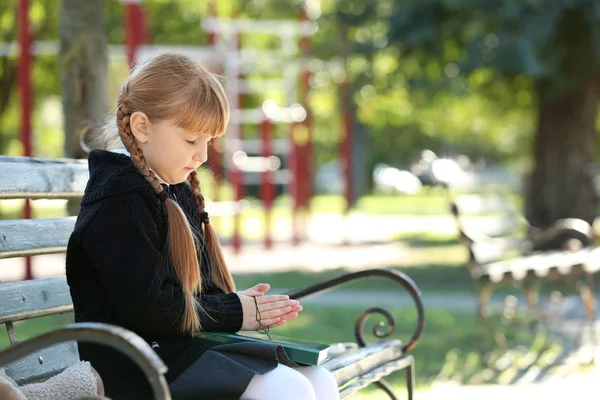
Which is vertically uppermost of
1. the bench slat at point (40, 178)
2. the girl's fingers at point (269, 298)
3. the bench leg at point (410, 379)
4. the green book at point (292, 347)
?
the bench slat at point (40, 178)

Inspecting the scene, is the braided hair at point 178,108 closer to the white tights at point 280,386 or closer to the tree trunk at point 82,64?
the white tights at point 280,386

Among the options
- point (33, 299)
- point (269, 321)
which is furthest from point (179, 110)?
point (33, 299)

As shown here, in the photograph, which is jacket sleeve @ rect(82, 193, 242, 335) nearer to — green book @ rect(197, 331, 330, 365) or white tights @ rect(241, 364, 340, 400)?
green book @ rect(197, 331, 330, 365)

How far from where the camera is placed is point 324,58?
14422mm

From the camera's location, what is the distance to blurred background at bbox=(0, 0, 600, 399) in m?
6.06

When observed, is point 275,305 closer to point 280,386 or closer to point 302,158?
point 280,386

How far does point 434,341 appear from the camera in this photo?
7141 millimetres

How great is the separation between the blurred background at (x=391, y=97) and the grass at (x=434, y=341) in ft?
0.08

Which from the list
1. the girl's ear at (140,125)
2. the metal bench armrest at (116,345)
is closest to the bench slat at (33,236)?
the girl's ear at (140,125)

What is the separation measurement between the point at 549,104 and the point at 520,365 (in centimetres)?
678

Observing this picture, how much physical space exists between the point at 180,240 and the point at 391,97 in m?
11.8

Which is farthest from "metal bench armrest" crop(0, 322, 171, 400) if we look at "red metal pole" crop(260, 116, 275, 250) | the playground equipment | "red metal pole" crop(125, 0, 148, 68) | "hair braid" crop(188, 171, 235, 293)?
"red metal pole" crop(260, 116, 275, 250)

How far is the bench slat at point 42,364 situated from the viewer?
307 centimetres

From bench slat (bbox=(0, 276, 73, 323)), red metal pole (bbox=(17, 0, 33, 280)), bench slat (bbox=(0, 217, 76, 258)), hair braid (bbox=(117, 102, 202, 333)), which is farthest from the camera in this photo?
red metal pole (bbox=(17, 0, 33, 280))
